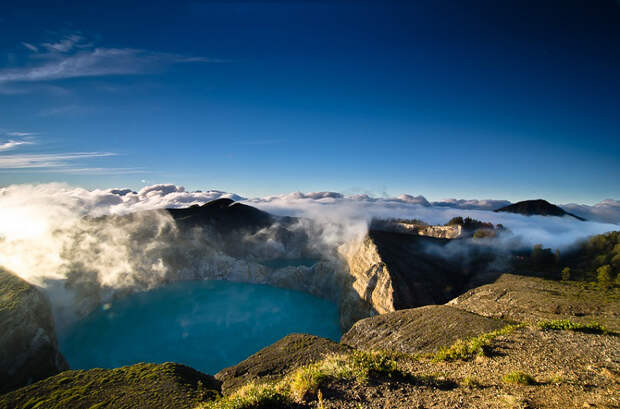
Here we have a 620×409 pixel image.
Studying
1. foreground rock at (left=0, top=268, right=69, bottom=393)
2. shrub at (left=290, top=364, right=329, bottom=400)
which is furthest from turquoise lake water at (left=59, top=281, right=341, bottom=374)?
shrub at (left=290, top=364, right=329, bottom=400)

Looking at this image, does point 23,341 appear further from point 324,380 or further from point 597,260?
point 597,260

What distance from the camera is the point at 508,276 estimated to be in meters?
50.0

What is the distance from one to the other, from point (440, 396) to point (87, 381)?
102 feet

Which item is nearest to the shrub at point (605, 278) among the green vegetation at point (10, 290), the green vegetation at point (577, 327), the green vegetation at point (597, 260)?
the green vegetation at point (597, 260)

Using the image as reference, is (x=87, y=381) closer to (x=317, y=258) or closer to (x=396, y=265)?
(x=396, y=265)

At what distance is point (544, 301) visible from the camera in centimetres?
3309

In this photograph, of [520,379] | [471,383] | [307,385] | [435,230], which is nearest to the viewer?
[307,385]

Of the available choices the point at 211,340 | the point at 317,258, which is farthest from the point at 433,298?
the point at 317,258

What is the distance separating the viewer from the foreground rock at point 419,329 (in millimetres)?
25655

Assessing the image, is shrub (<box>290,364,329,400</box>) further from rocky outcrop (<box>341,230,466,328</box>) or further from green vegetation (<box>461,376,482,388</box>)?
rocky outcrop (<box>341,230,466,328</box>)

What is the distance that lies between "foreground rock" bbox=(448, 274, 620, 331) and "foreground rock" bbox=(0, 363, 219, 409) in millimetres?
37897

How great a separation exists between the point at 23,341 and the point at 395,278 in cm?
6535

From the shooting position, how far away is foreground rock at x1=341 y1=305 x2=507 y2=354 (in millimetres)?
25655

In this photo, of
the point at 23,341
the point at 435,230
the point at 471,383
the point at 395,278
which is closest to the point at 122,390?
the point at 471,383
